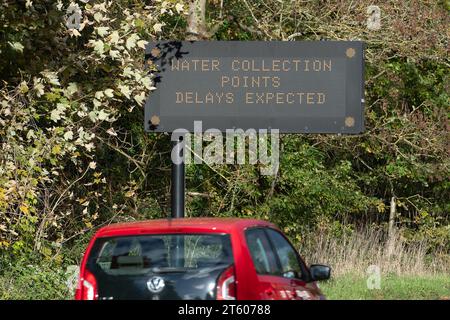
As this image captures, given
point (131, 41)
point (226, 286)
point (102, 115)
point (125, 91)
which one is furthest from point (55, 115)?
point (226, 286)

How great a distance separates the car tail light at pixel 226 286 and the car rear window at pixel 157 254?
0.36 ft

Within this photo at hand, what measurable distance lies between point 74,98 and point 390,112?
9598 millimetres

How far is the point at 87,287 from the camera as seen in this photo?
29.2 feet

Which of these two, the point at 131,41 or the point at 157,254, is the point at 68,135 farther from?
the point at 157,254

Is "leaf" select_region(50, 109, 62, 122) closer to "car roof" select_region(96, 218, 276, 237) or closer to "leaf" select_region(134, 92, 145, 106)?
"leaf" select_region(134, 92, 145, 106)

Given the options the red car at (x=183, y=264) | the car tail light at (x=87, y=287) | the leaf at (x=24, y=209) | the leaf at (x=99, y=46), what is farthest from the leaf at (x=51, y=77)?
the car tail light at (x=87, y=287)

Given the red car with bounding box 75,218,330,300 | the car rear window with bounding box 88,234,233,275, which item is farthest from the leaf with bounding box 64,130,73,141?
the car rear window with bounding box 88,234,233,275

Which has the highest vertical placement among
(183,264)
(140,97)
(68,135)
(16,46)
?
(16,46)

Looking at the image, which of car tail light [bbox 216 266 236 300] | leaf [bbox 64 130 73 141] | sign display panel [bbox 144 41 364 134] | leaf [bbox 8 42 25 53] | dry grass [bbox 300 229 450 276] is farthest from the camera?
dry grass [bbox 300 229 450 276]

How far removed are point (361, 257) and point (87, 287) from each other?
1172cm

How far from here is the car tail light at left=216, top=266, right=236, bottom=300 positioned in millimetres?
8523
